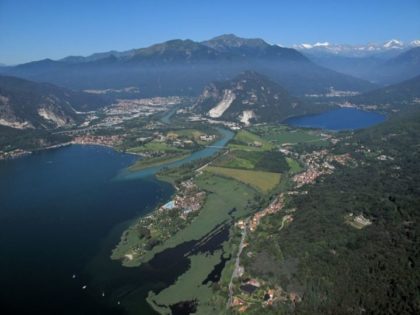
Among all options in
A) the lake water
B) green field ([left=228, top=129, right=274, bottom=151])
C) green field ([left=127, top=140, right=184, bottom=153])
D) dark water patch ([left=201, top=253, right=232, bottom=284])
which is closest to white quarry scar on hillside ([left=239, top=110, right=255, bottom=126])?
green field ([left=228, top=129, right=274, bottom=151])

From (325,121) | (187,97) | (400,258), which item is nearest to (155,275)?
(400,258)

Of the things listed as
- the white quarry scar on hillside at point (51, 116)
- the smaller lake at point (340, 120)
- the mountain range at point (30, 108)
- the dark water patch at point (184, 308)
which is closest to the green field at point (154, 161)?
the dark water patch at point (184, 308)

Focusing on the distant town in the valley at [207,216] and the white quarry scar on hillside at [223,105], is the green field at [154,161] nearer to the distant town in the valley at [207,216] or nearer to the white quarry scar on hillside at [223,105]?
the distant town in the valley at [207,216]

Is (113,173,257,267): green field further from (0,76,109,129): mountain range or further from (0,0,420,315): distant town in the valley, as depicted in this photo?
(0,76,109,129): mountain range

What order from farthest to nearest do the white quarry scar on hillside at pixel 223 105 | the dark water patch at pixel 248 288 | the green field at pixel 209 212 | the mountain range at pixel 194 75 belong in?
the mountain range at pixel 194 75
the white quarry scar on hillside at pixel 223 105
the green field at pixel 209 212
the dark water patch at pixel 248 288

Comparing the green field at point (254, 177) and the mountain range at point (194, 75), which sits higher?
the green field at point (254, 177)

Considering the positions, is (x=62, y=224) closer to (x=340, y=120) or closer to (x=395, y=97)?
(x=340, y=120)
